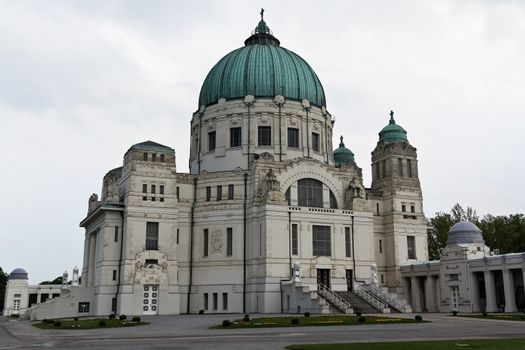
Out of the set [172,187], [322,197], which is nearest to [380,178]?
[322,197]

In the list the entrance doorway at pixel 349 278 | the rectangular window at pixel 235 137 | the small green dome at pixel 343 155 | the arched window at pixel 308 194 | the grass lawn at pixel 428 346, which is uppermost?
the small green dome at pixel 343 155

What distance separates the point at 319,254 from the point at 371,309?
1049 cm

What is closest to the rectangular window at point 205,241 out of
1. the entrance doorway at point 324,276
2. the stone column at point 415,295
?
the entrance doorway at point 324,276

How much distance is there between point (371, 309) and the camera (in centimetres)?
5988

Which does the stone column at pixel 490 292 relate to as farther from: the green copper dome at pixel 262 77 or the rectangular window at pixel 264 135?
the green copper dome at pixel 262 77

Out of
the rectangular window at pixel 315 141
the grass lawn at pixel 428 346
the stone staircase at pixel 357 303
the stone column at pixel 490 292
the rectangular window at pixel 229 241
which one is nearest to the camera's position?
the grass lawn at pixel 428 346

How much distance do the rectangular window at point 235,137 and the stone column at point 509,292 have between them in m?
35.6

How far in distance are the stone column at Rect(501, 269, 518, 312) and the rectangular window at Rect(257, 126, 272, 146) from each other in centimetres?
3223

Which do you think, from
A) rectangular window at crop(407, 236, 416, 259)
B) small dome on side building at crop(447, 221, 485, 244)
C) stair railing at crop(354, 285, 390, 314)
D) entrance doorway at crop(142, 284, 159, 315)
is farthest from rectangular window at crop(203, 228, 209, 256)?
small dome on side building at crop(447, 221, 485, 244)

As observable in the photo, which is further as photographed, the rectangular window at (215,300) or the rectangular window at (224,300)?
the rectangular window at (215,300)

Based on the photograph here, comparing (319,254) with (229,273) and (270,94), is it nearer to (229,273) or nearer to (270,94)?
(229,273)

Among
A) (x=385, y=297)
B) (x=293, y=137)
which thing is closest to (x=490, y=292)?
(x=385, y=297)

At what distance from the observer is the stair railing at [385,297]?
60.1 m

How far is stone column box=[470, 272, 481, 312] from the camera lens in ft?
203
